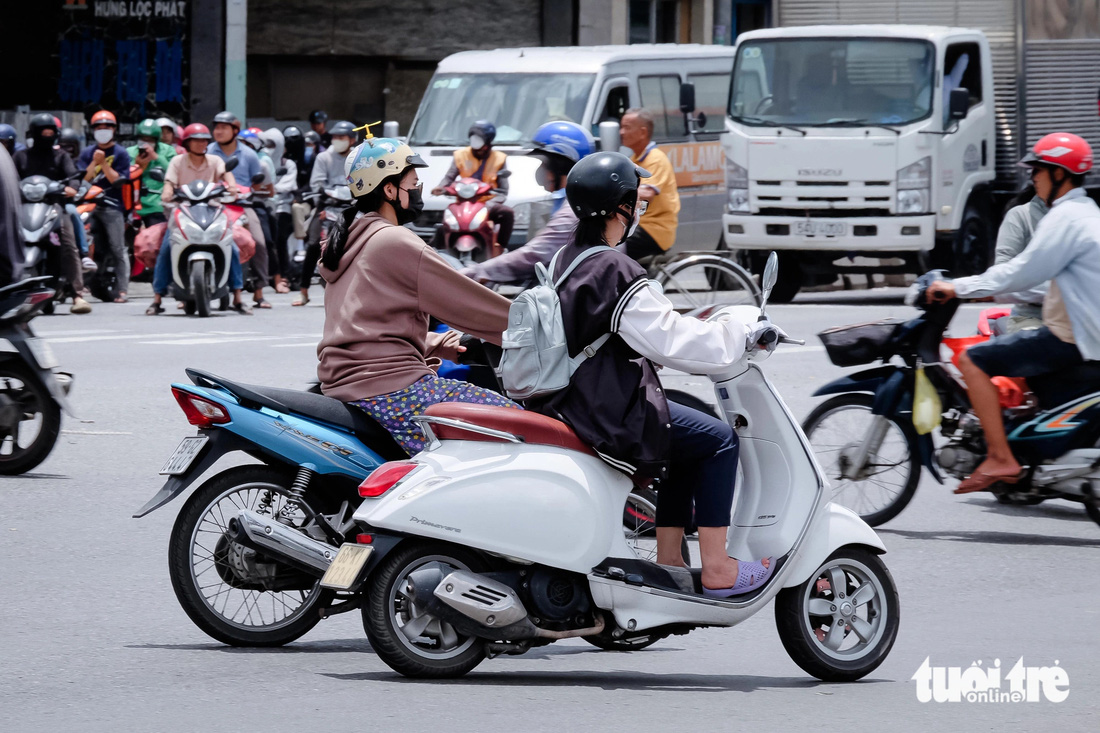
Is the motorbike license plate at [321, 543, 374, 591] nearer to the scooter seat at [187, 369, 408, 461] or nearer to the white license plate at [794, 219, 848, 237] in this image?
the scooter seat at [187, 369, 408, 461]

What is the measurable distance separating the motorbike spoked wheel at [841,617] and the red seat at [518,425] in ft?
2.66

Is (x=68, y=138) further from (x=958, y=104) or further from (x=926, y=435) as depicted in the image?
(x=926, y=435)

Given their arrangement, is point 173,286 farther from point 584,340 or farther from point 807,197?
point 584,340

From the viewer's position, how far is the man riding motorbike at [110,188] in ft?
59.7

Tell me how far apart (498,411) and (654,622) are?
78 centimetres

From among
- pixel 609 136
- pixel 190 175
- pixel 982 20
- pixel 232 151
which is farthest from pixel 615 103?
pixel 609 136

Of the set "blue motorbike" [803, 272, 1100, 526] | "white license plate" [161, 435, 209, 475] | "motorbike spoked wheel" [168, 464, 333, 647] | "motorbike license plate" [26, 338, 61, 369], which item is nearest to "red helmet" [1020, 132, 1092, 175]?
"blue motorbike" [803, 272, 1100, 526]

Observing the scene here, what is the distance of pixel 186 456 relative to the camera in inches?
225

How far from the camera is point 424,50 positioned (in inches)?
1162

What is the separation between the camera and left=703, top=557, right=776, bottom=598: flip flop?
213 inches

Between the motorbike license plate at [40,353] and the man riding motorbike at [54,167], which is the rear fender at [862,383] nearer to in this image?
the motorbike license plate at [40,353]

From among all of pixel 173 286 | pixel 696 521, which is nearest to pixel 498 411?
pixel 696 521

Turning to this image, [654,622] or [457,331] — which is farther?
[457,331]

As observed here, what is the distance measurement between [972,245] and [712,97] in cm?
357
